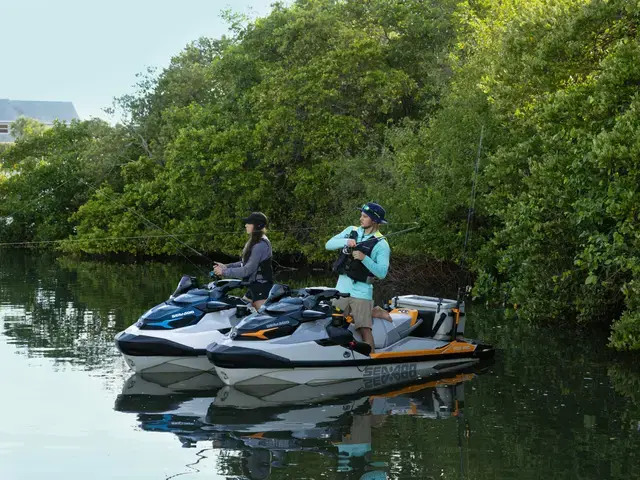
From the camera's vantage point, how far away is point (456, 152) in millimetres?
24031

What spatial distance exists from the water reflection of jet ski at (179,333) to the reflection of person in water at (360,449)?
2.67m

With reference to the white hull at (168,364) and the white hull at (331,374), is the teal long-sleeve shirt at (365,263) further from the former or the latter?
the white hull at (168,364)

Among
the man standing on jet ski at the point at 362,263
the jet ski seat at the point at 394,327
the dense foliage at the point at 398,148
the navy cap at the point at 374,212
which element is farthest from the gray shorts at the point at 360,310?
the dense foliage at the point at 398,148

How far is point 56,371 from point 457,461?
6.27 meters

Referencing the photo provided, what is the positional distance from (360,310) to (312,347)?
80cm

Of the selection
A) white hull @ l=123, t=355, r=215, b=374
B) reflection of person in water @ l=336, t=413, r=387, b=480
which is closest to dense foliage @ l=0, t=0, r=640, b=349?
reflection of person in water @ l=336, t=413, r=387, b=480

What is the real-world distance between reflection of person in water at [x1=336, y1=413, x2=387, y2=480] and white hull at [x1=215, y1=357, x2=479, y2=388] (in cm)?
141

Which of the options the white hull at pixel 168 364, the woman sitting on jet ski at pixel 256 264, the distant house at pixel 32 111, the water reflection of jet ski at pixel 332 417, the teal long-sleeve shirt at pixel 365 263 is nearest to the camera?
the water reflection of jet ski at pixel 332 417

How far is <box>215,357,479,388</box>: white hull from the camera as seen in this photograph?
1146cm

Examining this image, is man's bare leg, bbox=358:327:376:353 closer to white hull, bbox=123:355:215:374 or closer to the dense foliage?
white hull, bbox=123:355:215:374

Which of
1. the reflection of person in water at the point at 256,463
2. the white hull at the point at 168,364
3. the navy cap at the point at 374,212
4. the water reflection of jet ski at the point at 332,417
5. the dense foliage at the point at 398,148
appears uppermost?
the dense foliage at the point at 398,148

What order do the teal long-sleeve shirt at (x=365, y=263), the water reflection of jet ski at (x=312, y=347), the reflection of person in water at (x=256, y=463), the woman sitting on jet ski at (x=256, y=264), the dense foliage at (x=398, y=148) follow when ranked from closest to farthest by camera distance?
the reflection of person in water at (x=256, y=463), the water reflection of jet ski at (x=312, y=347), the teal long-sleeve shirt at (x=365, y=263), the woman sitting on jet ski at (x=256, y=264), the dense foliage at (x=398, y=148)

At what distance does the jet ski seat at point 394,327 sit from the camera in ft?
40.2

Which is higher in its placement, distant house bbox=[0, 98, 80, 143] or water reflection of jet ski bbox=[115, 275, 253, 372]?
A: distant house bbox=[0, 98, 80, 143]
